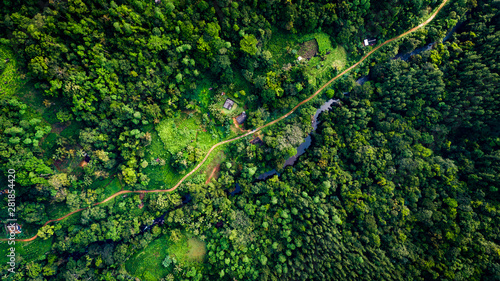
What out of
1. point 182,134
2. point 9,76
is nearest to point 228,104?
point 182,134

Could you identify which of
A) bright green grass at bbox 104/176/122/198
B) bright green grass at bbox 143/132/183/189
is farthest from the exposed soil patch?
bright green grass at bbox 104/176/122/198

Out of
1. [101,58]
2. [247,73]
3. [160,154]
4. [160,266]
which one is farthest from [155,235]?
[247,73]

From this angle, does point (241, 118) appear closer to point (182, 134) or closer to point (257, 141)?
point (257, 141)

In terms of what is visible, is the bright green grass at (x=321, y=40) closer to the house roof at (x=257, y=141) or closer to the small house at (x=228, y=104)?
the small house at (x=228, y=104)

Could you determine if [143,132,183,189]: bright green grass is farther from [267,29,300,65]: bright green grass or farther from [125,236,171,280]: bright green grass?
[267,29,300,65]: bright green grass

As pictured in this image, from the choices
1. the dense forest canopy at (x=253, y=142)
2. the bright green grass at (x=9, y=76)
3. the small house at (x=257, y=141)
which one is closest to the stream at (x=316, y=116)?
the dense forest canopy at (x=253, y=142)
